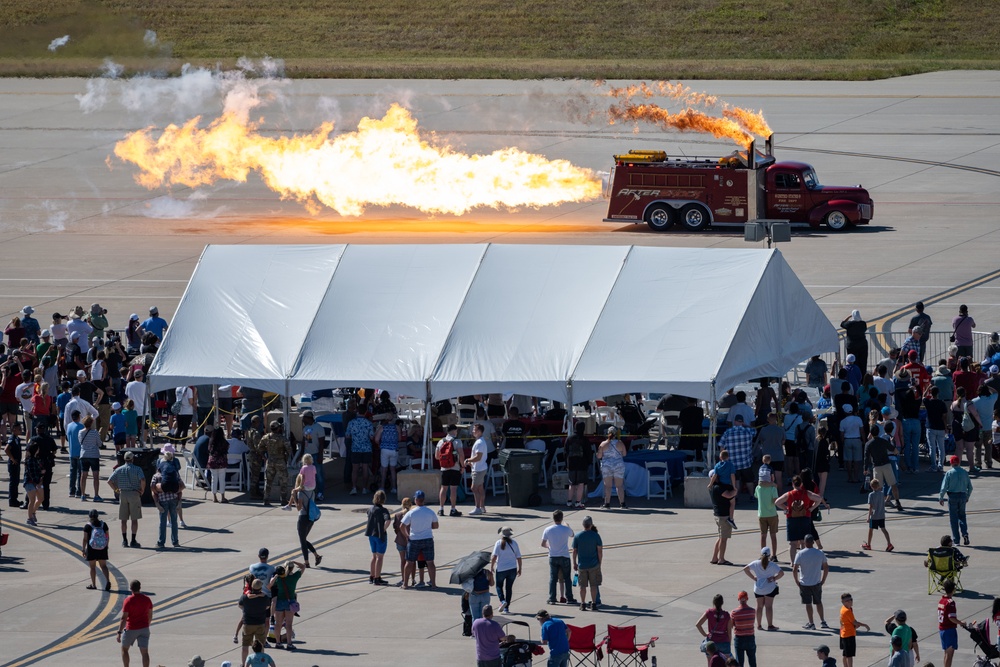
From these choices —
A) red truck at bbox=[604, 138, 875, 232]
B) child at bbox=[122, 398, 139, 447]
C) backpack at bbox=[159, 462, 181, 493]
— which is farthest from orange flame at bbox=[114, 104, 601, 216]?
backpack at bbox=[159, 462, 181, 493]

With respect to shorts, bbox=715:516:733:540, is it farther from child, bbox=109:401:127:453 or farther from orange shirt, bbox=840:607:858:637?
child, bbox=109:401:127:453

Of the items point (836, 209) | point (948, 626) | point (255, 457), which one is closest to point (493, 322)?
point (255, 457)

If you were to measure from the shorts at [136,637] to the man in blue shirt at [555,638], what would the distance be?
4.42m

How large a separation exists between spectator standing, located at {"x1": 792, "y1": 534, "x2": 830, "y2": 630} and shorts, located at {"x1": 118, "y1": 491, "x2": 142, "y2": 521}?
9275 mm

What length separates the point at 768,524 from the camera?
68.7ft

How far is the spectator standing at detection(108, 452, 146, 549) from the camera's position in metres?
22.5

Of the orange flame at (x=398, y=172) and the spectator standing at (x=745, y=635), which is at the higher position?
the orange flame at (x=398, y=172)

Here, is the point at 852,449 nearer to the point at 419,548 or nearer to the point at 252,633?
the point at 419,548

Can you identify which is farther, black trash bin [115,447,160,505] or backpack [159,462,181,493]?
black trash bin [115,447,160,505]

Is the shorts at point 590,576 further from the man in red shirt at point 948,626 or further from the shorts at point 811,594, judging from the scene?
the man in red shirt at point 948,626

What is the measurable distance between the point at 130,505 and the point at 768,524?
28.5 feet

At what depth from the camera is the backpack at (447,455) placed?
2366cm

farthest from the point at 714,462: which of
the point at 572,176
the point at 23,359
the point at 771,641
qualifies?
the point at 572,176

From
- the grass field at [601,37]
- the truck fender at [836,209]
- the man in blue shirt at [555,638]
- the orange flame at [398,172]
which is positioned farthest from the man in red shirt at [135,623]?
the grass field at [601,37]
